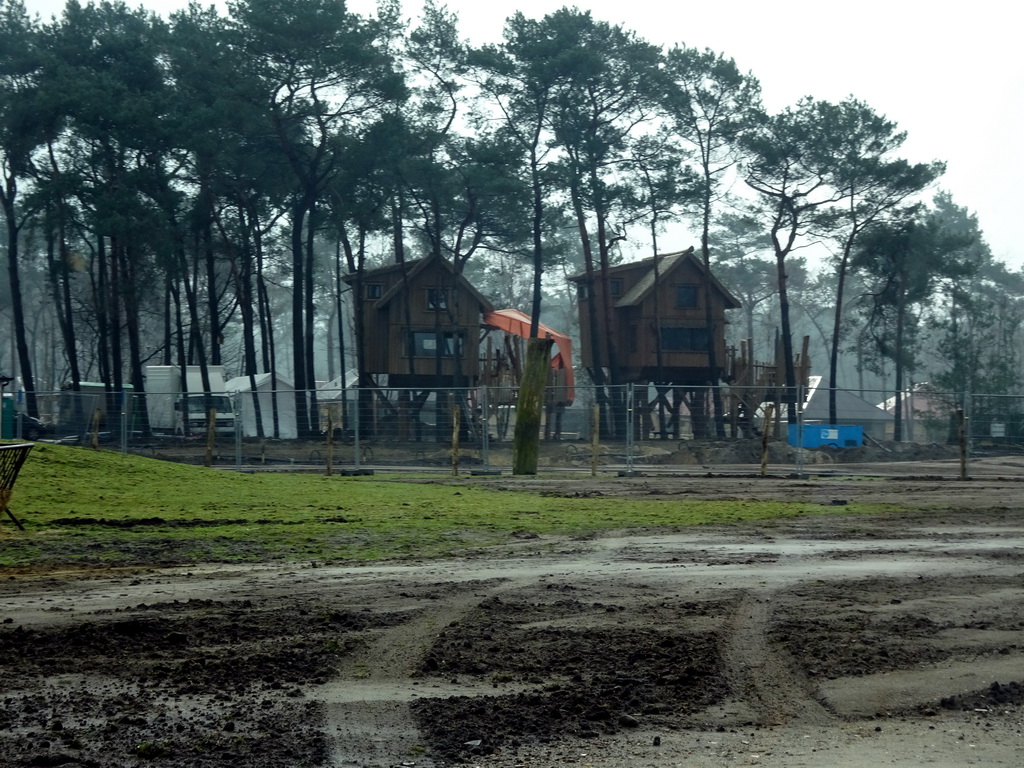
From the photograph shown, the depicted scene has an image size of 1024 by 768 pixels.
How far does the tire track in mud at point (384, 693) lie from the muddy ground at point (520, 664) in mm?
18

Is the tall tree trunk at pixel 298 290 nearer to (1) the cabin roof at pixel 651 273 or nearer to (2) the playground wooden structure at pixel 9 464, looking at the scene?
(1) the cabin roof at pixel 651 273

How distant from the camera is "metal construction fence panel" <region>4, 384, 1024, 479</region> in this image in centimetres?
2825

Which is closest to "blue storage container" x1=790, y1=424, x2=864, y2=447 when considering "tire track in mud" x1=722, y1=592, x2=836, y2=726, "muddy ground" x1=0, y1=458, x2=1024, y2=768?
"muddy ground" x1=0, y1=458, x2=1024, y2=768

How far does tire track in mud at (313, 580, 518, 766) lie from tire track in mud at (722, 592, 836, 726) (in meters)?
1.45

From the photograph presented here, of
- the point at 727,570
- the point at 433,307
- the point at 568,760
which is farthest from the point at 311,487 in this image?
the point at 433,307

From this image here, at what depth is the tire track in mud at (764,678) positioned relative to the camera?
18.6 feet

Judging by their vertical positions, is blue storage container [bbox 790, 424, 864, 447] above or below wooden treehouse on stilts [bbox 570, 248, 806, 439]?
below

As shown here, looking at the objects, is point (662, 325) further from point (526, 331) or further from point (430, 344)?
point (430, 344)

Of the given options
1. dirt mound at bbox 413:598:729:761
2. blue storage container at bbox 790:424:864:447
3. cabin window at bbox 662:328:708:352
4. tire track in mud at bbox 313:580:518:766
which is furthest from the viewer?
cabin window at bbox 662:328:708:352

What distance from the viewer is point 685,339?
5688cm

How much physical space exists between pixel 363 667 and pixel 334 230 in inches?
1755

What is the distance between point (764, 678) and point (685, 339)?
5122cm

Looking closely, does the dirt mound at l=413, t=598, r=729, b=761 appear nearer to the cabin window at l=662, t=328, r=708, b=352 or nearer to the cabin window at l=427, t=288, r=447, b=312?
the cabin window at l=427, t=288, r=447, b=312

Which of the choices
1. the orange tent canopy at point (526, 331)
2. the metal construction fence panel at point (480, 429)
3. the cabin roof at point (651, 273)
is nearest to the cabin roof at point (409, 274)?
the orange tent canopy at point (526, 331)
